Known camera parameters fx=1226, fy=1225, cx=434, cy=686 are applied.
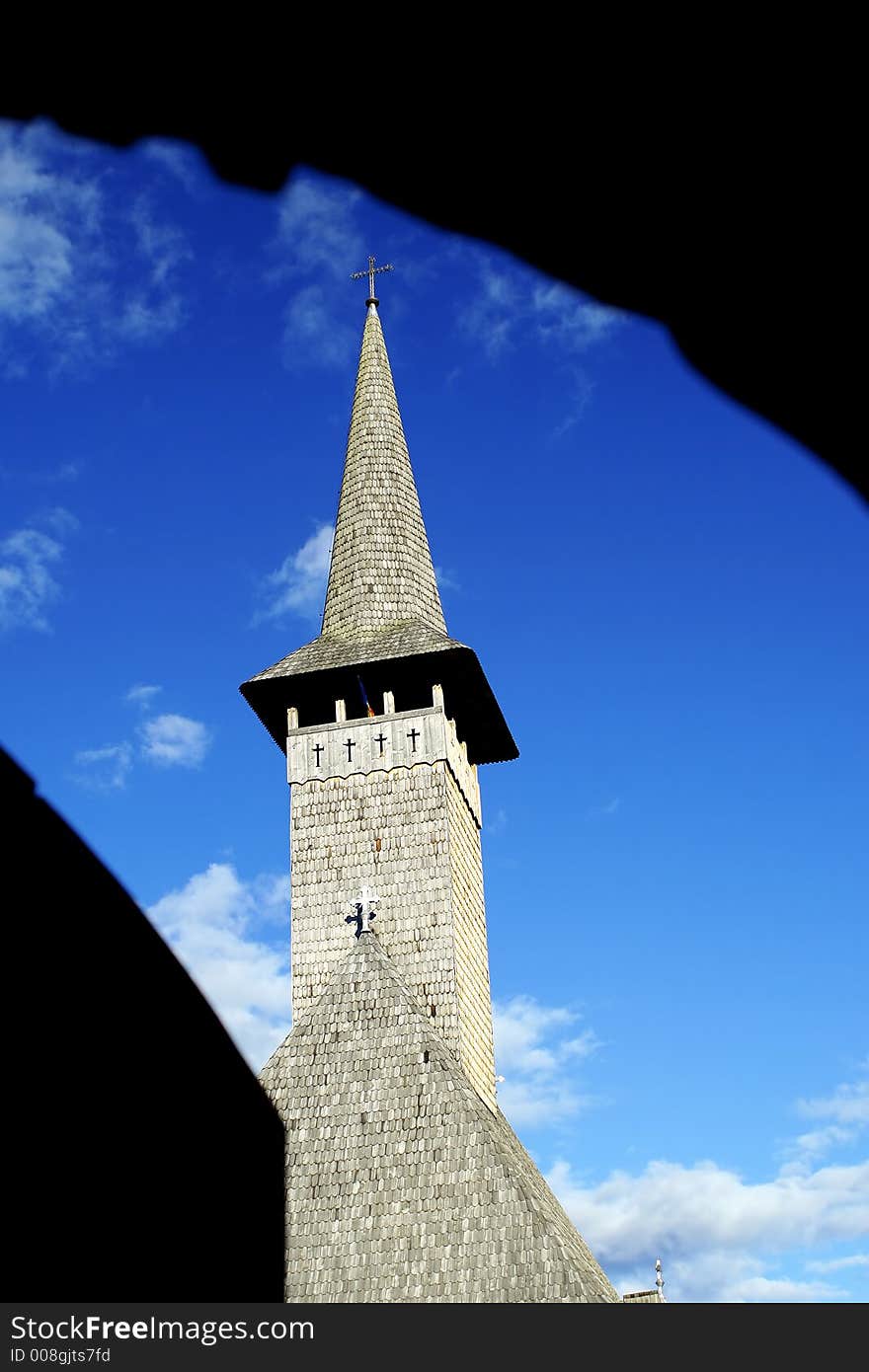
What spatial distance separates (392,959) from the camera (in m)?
20.6

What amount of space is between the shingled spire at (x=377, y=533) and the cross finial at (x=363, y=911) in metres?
5.41

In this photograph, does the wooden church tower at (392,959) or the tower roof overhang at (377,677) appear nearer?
the wooden church tower at (392,959)

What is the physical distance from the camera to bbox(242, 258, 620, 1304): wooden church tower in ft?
54.7

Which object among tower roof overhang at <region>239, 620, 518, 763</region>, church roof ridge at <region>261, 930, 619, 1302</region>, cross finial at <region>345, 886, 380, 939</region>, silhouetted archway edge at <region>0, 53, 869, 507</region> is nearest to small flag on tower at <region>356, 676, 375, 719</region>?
tower roof overhang at <region>239, 620, 518, 763</region>

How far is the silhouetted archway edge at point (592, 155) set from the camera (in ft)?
8.15

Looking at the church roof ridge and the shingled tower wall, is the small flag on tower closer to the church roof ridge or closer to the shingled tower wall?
the shingled tower wall

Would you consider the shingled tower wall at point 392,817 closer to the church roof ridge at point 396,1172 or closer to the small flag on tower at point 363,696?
the small flag on tower at point 363,696

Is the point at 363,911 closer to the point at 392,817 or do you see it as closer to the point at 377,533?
the point at 392,817

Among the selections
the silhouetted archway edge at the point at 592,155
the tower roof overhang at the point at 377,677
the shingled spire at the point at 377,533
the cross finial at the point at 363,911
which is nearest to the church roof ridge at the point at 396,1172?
the cross finial at the point at 363,911

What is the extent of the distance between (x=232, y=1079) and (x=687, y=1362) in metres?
6.19

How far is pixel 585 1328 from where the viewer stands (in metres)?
9.20

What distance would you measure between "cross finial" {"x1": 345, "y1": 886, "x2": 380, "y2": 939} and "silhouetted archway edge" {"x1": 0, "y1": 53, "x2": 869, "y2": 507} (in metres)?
18.6

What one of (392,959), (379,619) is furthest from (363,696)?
(392,959)

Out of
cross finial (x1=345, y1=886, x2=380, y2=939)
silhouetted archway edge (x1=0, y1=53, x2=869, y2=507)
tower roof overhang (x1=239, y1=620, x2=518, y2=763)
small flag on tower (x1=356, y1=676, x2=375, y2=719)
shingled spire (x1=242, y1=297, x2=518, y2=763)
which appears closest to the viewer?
silhouetted archway edge (x1=0, y1=53, x2=869, y2=507)
